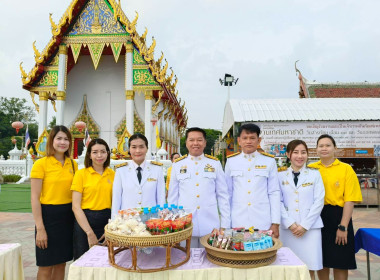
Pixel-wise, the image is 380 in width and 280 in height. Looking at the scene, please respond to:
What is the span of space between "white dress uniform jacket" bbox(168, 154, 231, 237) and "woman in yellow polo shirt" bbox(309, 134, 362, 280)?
99cm

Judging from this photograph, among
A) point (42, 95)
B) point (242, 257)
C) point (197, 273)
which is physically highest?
point (42, 95)

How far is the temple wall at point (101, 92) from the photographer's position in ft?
50.9

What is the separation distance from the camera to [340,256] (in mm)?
2770

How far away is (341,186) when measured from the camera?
2850 millimetres

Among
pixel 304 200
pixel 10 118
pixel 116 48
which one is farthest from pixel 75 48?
pixel 10 118

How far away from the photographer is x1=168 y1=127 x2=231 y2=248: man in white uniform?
2744 mm

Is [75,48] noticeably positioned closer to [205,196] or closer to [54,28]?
[54,28]

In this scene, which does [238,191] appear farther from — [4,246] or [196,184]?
[4,246]

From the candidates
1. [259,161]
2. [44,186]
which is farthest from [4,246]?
[259,161]

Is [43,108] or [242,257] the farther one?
[43,108]

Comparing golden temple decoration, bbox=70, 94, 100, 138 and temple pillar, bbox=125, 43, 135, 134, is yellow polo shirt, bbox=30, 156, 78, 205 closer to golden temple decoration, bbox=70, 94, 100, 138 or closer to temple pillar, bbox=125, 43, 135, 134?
temple pillar, bbox=125, 43, 135, 134

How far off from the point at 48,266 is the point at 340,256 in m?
2.67

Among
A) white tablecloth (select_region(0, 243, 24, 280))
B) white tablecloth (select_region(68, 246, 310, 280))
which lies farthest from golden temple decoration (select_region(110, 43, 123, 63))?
white tablecloth (select_region(68, 246, 310, 280))

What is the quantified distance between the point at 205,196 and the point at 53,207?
138 centimetres
